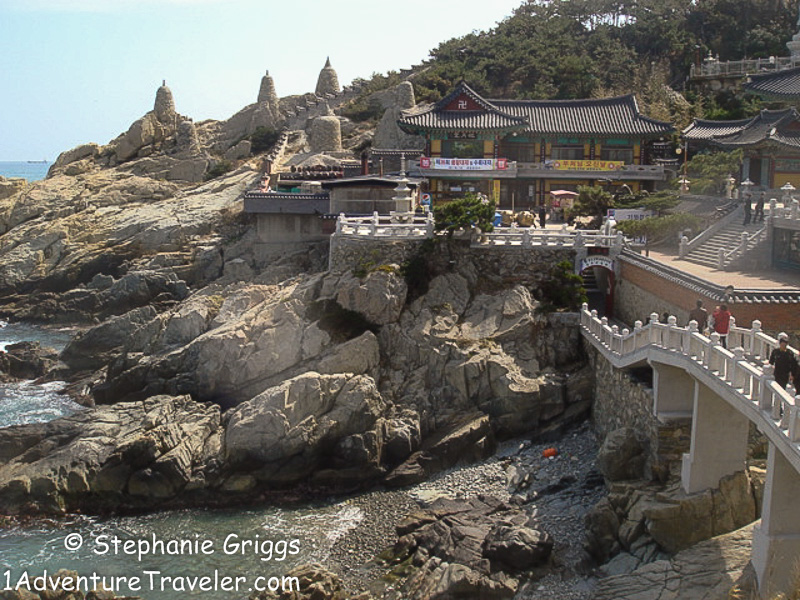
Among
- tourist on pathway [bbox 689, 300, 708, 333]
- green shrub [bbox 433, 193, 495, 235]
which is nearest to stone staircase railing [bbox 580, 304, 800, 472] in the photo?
tourist on pathway [bbox 689, 300, 708, 333]

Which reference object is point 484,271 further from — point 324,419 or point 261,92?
point 261,92

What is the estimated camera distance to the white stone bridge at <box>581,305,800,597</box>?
16109 millimetres

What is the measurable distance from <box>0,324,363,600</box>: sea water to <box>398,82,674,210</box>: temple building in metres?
25.4

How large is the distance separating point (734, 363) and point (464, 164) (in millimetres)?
30417

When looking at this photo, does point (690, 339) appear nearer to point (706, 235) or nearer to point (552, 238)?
point (706, 235)

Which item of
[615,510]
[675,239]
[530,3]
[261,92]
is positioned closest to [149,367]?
[615,510]

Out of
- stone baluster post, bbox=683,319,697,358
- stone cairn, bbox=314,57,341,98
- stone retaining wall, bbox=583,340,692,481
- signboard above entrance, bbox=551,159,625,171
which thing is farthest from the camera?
stone cairn, bbox=314,57,341,98

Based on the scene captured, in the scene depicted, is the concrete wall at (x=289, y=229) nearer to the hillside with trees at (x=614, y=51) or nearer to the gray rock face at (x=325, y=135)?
the gray rock face at (x=325, y=135)

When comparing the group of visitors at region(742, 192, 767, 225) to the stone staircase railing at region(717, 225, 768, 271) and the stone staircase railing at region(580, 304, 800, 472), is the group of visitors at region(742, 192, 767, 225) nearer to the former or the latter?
the stone staircase railing at region(717, 225, 768, 271)

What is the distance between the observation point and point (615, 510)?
2138cm

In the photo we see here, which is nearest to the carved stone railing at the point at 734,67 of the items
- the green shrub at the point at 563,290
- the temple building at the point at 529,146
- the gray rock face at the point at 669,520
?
the temple building at the point at 529,146

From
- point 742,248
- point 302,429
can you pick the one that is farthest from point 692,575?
point 742,248

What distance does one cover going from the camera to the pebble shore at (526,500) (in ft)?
68.0

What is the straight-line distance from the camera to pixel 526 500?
79.9ft
